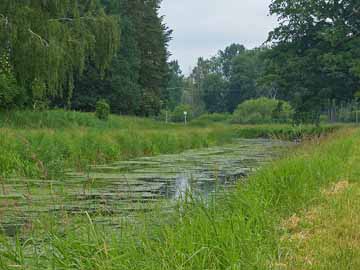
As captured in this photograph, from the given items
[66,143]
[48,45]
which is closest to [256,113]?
[48,45]

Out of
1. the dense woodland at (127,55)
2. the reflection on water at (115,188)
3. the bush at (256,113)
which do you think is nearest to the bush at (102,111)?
the dense woodland at (127,55)

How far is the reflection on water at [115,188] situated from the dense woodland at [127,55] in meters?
3.76

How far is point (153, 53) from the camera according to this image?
50844mm

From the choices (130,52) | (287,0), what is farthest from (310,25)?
(130,52)

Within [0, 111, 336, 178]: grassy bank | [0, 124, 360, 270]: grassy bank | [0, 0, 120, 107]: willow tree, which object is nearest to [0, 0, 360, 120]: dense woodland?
[0, 0, 120, 107]: willow tree

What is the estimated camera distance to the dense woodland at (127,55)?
48.1ft

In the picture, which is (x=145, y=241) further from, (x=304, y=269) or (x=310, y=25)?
(x=310, y=25)

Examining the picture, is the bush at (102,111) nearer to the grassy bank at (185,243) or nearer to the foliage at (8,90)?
the foliage at (8,90)

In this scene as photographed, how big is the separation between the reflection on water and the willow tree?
3254mm

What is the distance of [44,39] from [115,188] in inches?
307

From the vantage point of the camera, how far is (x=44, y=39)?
15.2 meters

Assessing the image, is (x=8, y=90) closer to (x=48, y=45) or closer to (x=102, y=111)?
(x=48, y=45)

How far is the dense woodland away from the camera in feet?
48.1

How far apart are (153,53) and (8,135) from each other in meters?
39.6
